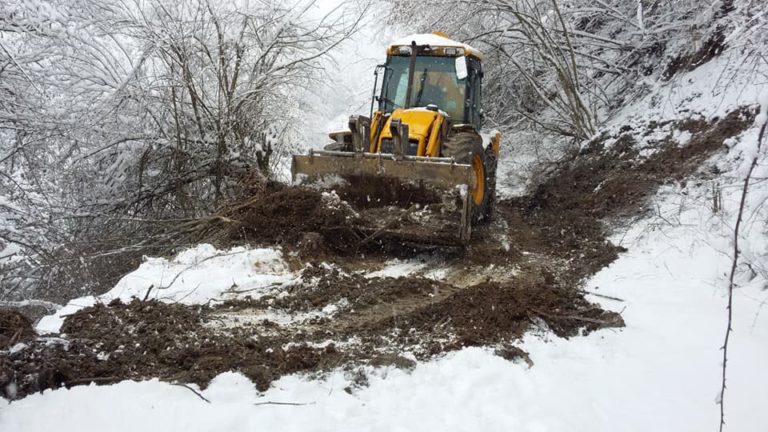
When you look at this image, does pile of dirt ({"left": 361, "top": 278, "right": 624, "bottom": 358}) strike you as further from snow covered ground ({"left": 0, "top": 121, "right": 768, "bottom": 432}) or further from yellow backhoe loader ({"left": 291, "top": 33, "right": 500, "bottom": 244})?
yellow backhoe loader ({"left": 291, "top": 33, "right": 500, "bottom": 244})

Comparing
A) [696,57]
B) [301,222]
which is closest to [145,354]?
[301,222]

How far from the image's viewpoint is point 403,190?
7188mm

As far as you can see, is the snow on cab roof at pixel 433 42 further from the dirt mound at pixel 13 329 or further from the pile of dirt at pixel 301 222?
the dirt mound at pixel 13 329

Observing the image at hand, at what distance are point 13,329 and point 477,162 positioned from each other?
19.6 feet

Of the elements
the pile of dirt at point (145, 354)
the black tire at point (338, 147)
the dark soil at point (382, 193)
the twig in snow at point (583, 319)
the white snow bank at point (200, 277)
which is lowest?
the white snow bank at point (200, 277)

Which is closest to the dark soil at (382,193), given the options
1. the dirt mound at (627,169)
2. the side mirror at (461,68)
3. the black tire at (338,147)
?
the black tire at (338,147)

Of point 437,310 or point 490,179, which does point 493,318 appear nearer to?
point 437,310

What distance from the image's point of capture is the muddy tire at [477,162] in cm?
763

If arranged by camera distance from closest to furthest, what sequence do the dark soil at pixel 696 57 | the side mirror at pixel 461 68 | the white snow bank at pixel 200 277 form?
the white snow bank at pixel 200 277
the side mirror at pixel 461 68
the dark soil at pixel 696 57

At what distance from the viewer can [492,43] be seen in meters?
12.3

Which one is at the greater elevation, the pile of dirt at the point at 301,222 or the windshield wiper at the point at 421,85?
the windshield wiper at the point at 421,85

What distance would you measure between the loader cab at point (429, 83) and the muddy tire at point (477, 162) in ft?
2.04

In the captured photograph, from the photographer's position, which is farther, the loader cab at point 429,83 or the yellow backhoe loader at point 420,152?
the loader cab at point 429,83

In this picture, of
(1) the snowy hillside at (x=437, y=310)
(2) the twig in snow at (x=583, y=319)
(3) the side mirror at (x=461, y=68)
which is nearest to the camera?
(1) the snowy hillside at (x=437, y=310)
